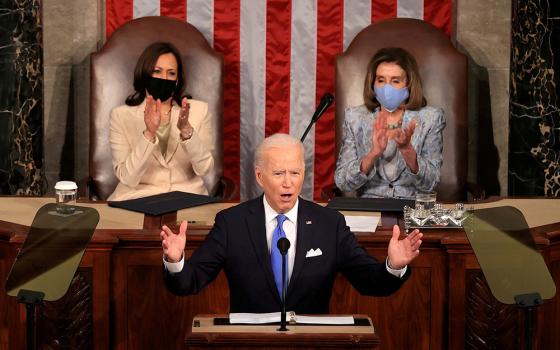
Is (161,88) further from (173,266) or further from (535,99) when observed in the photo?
(173,266)

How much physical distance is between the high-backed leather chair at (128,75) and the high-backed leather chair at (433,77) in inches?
26.1

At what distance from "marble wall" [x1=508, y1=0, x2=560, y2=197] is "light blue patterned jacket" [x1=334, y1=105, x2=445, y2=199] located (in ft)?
2.29

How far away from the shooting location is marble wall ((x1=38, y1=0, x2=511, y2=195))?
6.21m

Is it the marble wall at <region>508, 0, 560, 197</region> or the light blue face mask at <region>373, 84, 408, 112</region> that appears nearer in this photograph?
the light blue face mask at <region>373, 84, 408, 112</region>

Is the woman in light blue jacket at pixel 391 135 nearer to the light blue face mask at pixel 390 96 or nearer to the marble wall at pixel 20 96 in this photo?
the light blue face mask at pixel 390 96

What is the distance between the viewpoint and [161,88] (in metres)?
5.59

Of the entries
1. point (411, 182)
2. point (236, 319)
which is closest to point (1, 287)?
point (236, 319)

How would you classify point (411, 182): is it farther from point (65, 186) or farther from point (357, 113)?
point (65, 186)

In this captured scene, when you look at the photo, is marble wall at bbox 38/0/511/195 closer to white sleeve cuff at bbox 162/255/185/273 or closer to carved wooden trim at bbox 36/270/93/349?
carved wooden trim at bbox 36/270/93/349

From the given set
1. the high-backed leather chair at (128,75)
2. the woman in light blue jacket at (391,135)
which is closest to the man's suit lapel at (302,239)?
the woman in light blue jacket at (391,135)

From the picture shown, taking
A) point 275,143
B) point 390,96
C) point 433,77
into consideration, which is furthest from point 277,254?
point 433,77

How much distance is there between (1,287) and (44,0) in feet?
8.01

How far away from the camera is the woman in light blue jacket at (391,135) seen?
208 inches

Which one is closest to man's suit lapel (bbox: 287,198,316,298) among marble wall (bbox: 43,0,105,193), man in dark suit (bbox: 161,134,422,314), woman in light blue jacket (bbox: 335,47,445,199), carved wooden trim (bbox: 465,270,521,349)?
man in dark suit (bbox: 161,134,422,314)
